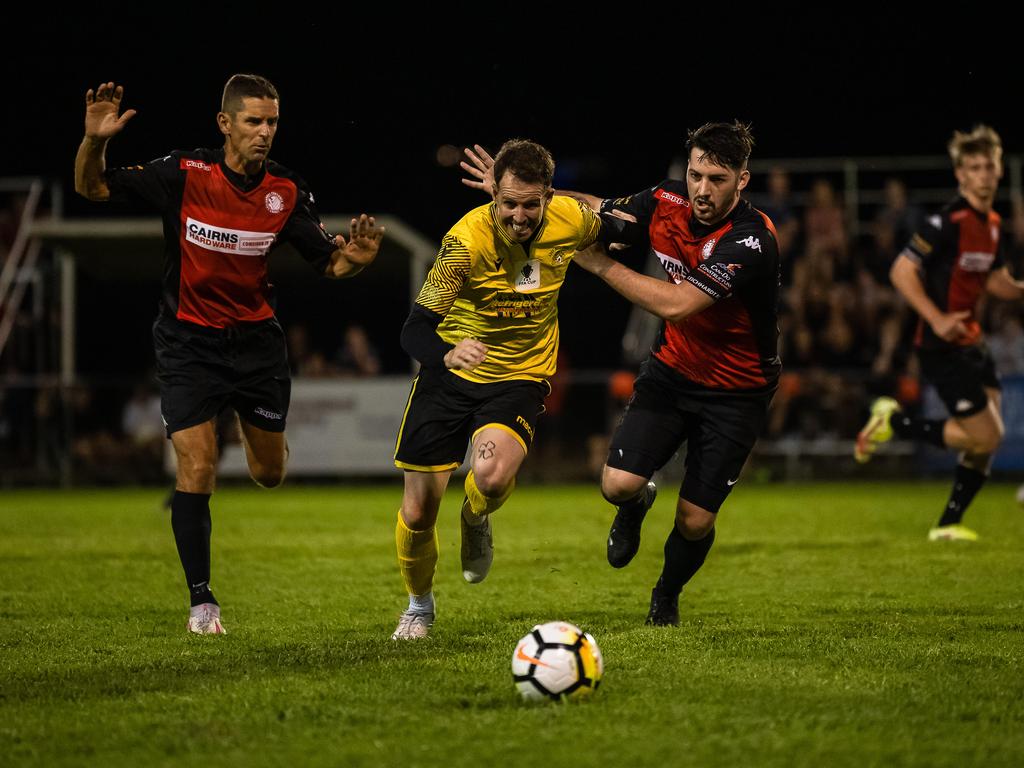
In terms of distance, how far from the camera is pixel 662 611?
6.22 m

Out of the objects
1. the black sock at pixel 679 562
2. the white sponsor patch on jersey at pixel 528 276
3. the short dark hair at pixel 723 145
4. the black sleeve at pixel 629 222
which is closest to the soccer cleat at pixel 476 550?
the black sock at pixel 679 562

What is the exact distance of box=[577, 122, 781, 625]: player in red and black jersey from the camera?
6086mm

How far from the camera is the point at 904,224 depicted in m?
18.2

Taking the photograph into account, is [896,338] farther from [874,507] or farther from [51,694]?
[51,694]

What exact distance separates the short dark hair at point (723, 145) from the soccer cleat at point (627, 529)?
5.24 ft

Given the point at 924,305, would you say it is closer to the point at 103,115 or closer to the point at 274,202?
the point at 274,202

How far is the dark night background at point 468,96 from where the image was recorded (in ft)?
65.8

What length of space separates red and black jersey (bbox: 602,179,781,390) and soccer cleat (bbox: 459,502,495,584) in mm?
1234

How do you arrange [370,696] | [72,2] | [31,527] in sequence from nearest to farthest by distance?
[370,696] → [31,527] → [72,2]

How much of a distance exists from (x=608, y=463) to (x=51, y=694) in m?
2.80

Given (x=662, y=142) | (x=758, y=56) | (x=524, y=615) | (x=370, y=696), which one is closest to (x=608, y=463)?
(x=524, y=615)

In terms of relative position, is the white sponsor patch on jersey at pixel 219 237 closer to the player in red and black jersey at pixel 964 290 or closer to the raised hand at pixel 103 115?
the raised hand at pixel 103 115

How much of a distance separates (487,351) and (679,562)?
1396 mm

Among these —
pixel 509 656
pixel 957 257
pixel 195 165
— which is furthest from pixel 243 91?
pixel 957 257
